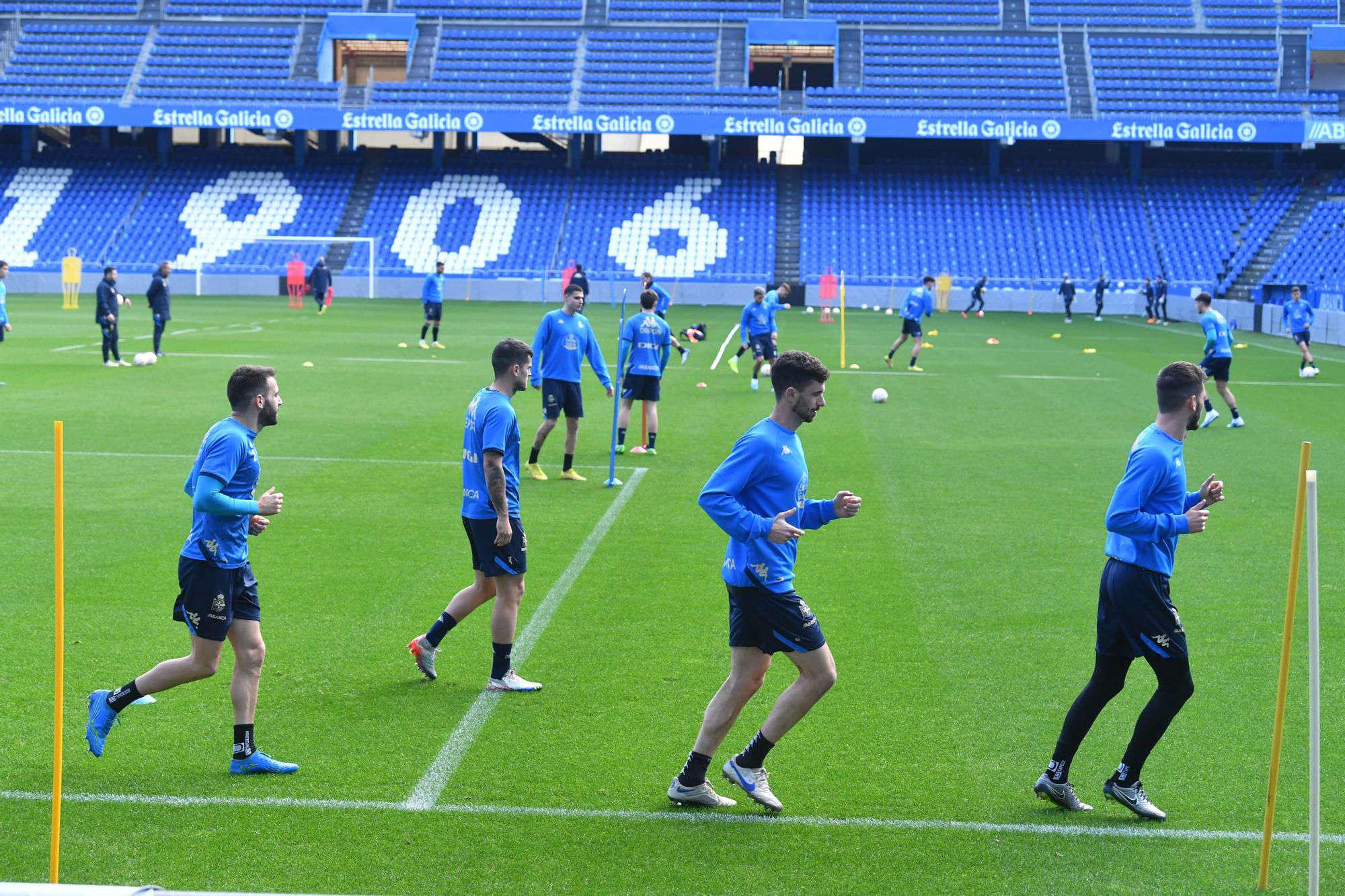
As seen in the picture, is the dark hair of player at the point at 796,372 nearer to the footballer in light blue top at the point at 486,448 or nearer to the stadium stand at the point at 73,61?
the footballer in light blue top at the point at 486,448

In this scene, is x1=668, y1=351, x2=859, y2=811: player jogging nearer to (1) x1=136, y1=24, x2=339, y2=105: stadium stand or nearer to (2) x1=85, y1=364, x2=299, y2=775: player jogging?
(2) x1=85, y1=364, x2=299, y2=775: player jogging

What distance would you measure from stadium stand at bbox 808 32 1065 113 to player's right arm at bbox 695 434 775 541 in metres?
56.7

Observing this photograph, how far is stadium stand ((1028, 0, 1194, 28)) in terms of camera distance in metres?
64.0

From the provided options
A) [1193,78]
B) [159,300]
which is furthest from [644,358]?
[1193,78]

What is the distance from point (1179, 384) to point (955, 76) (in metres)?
59.5

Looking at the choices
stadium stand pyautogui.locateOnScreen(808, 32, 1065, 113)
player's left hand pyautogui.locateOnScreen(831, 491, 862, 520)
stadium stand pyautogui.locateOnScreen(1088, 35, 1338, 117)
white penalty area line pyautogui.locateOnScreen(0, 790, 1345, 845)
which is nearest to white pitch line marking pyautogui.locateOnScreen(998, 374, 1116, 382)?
white penalty area line pyautogui.locateOnScreen(0, 790, 1345, 845)

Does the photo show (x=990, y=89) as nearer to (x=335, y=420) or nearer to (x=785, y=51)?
(x=785, y=51)

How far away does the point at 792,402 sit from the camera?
244 inches

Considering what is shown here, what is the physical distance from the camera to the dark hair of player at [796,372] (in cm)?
612

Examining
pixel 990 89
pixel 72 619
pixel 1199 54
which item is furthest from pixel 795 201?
pixel 72 619

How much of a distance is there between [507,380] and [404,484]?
7.11 meters

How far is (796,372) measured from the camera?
6.15 metres

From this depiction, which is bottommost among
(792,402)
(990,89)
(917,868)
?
(917,868)

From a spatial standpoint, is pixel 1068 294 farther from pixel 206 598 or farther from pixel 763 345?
pixel 206 598
